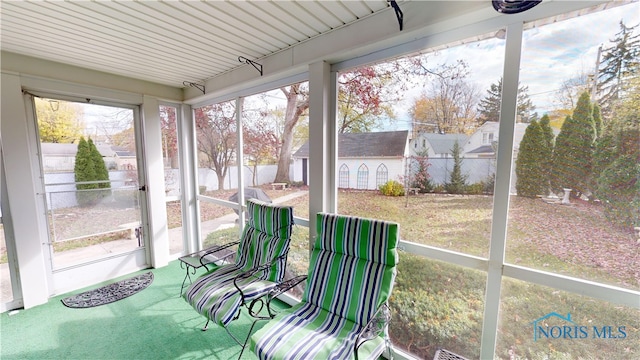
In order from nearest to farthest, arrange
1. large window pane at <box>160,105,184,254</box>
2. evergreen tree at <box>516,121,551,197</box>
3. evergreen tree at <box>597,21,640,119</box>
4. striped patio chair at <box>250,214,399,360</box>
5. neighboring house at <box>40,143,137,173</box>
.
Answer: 1. evergreen tree at <box>597,21,640,119</box>
2. evergreen tree at <box>516,121,551,197</box>
3. striped patio chair at <box>250,214,399,360</box>
4. neighboring house at <box>40,143,137,173</box>
5. large window pane at <box>160,105,184,254</box>

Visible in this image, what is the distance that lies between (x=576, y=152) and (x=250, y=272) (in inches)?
99.7

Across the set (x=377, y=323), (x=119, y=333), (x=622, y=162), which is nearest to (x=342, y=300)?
(x=377, y=323)

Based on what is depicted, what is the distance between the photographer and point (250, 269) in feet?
8.11

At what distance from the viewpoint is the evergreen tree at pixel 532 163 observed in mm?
1357

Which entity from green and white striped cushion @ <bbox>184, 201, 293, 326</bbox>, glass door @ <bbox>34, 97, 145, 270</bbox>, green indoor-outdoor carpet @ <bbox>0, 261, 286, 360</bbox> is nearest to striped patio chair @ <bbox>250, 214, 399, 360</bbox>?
green and white striped cushion @ <bbox>184, 201, 293, 326</bbox>

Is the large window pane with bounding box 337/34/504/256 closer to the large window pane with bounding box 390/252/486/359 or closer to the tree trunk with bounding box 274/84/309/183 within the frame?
the large window pane with bounding box 390/252/486/359

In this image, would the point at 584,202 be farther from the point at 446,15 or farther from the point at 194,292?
the point at 194,292

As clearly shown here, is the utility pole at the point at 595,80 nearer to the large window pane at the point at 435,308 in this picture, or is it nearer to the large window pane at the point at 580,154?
the large window pane at the point at 580,154

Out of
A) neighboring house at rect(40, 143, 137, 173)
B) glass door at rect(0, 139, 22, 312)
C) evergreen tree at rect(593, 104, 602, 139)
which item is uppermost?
evergreen tree at rect(593, 104, 602, 139)

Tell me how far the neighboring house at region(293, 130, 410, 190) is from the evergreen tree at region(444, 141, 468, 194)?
32 centimetres

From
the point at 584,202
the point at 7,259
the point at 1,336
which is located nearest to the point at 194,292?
the point at 1,336

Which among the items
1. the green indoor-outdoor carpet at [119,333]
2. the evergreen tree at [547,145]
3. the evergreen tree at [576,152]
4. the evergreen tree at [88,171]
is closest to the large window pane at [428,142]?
the evergreen tree at [547,145]

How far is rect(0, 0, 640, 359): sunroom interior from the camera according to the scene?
1293mm

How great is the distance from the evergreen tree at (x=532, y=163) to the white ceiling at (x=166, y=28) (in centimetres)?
121
